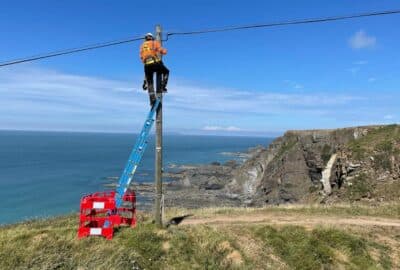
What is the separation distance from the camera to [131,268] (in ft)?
35.5

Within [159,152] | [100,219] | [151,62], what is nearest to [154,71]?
[151,62]

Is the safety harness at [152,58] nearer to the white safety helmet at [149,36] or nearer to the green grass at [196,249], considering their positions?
the white safety helmet at [149,36]

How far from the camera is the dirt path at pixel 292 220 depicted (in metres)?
15.6

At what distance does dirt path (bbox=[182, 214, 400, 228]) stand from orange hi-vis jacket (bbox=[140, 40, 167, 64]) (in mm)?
6422

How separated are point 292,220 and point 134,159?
24.5ft

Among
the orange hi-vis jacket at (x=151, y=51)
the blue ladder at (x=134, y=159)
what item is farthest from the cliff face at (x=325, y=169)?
the orange hi-vis jacket at (x=151, y=51)

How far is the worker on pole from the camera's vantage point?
1265cm

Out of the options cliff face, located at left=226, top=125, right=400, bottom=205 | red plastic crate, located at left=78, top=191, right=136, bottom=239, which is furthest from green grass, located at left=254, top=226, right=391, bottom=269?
cliff face, located at left=226, top=125, right=400, bottom=205

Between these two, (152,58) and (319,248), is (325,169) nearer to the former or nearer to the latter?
(319,248)

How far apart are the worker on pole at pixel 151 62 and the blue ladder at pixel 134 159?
51cm

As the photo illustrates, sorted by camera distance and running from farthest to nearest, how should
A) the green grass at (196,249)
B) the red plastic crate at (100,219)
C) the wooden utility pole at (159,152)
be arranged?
the wooden utility pole at (159,152), the red plastic crate at (100,219), the green grass at (196,249)

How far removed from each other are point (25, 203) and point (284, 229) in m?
59.1

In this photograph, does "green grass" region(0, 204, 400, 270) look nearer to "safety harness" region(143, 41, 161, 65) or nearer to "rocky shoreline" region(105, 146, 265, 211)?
"safety harness" region(143, 41, 161, 65)

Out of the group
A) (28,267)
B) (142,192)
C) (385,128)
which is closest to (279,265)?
(28,267)
